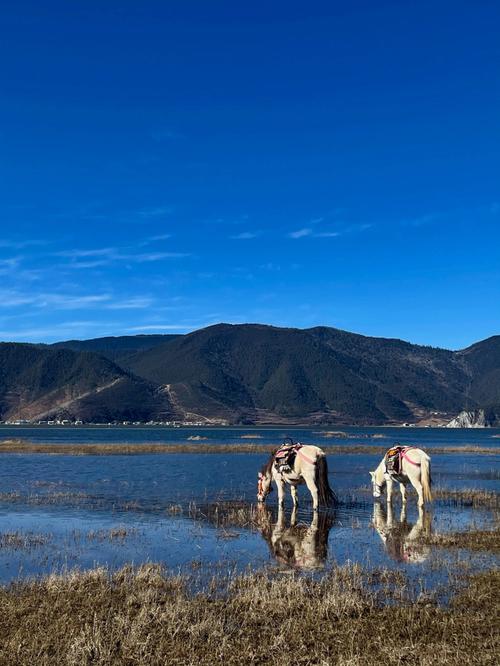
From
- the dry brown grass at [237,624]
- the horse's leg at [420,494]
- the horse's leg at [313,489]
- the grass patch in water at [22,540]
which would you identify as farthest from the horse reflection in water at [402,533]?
the grass patch in water at [22,540]

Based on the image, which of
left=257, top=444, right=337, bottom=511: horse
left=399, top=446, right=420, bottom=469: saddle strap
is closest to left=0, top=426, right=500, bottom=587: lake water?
left=257, top=444, right=337, bottom=511: horse

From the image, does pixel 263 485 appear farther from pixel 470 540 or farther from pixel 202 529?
pixel 470 540

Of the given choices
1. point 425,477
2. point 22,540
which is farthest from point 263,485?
point 22,540

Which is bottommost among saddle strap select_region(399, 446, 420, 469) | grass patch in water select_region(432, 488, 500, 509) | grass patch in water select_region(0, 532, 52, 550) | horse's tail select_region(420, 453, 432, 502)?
grass patch in water select_region(432, 488, 500, 509)

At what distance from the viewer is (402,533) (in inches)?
808

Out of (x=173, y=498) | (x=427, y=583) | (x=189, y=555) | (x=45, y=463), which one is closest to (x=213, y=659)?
(x=427, y=583)

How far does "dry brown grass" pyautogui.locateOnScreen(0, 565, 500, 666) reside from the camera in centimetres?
935

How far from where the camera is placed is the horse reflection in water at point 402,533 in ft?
55.3

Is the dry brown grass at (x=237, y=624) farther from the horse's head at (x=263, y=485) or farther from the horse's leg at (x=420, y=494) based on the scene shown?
the horse's head at (x=263, y=485)

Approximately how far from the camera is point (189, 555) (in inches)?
669

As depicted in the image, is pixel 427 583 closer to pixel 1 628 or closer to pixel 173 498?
pixel 1 628

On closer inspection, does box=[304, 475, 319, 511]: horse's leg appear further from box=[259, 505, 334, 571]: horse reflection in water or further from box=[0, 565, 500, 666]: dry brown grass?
box=[0, 565, 500, 666]: dry brown grass

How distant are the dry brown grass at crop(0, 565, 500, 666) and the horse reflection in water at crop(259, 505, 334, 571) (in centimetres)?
264

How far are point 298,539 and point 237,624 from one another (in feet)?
28.2
